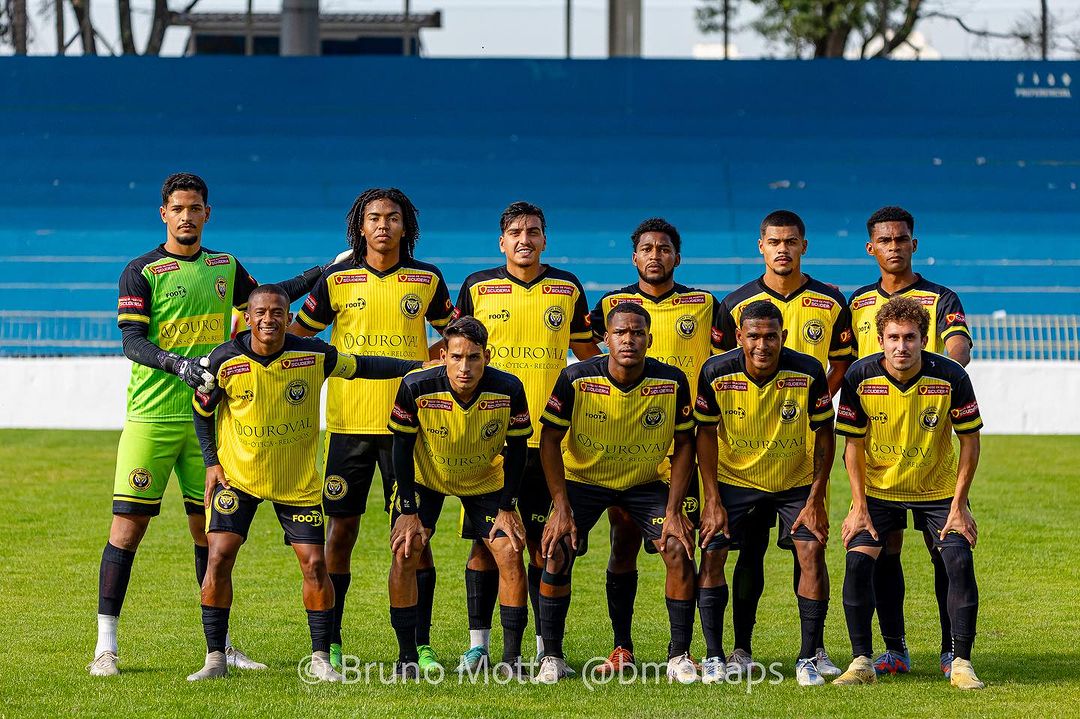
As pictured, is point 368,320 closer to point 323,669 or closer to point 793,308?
point 323,669

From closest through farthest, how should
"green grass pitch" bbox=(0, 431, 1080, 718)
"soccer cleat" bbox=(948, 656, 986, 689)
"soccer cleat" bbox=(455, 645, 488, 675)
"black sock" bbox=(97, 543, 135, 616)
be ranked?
"green grass pitch" bbox=(0, 431, 1080, 718) < "soccer cleat" bbox=(948, 656, 986, 689) < "soccer cleat" bbox=(455, 645, 488, 675) < "black sock" bbox=(97, 543, 135, 616)

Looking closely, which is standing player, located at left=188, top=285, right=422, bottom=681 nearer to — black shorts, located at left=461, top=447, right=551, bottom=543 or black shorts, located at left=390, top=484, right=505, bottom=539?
black shorts, located at left=390, top=484, right=505, bottom=539

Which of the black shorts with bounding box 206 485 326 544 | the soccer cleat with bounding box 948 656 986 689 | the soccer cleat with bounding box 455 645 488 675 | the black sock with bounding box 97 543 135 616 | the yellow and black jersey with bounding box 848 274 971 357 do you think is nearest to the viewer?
the soccer cleat with bounding box 948 656 986 689

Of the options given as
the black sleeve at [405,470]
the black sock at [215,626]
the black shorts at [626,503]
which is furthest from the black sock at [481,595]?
the black sock at [215,626]

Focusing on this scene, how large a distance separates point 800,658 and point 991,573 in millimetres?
3088

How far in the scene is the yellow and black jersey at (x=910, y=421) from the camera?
631cm

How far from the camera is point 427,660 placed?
652 centimetres

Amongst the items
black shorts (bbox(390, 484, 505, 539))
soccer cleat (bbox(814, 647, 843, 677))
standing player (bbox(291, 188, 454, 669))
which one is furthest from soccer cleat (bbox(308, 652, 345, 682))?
soccer cleat (bbox(814, 647, 843, 677))

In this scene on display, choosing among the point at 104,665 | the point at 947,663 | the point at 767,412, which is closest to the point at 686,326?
the point at 767,412

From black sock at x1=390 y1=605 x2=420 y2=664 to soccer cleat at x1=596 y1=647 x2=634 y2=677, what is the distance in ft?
2.79

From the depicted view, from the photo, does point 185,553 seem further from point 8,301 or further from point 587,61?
point 587,61

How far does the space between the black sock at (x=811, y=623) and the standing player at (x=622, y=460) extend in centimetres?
51

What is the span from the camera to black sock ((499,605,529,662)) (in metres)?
6.32

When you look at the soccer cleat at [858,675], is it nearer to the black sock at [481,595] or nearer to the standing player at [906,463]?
the standing player at [906,463]
